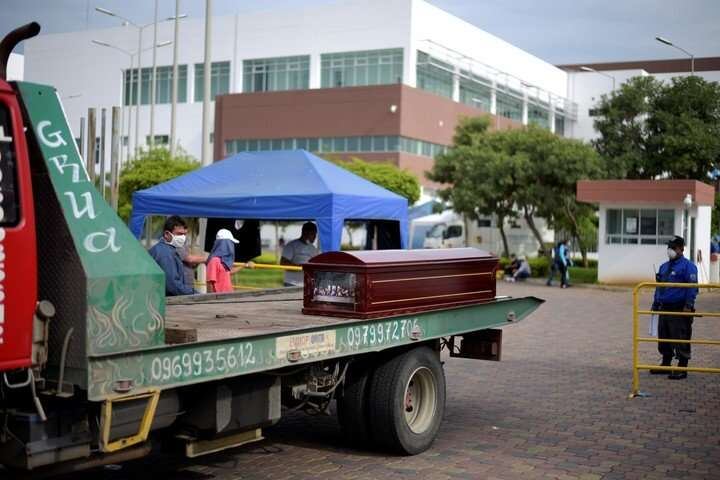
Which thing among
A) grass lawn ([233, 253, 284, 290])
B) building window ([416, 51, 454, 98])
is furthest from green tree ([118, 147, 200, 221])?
building window ([416, 51, 454, 98])

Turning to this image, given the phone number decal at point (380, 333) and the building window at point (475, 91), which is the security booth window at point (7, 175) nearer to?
the phone number decal at point (380, 333)

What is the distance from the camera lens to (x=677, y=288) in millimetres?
11875

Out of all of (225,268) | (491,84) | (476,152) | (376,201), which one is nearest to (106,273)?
(225,268)

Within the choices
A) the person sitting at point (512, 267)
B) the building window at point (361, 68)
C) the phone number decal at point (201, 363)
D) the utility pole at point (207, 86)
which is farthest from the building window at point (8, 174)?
the building window at point (361, 68)

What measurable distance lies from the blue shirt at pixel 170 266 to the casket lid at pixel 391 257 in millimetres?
2261

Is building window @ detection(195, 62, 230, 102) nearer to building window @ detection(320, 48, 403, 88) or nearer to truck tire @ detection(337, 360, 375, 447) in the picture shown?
building window @ detection(320, 48, 403, 88)

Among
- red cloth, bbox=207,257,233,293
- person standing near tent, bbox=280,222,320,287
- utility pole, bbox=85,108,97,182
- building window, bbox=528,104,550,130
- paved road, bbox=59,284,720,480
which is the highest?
building window, bbox=528,104,550,130

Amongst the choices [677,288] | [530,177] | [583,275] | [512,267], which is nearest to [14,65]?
[677,288]

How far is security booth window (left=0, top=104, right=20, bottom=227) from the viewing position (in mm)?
4953

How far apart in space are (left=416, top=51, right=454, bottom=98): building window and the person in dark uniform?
4712 cm

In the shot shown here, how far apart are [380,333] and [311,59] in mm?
55875

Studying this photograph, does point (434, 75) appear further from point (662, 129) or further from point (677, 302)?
point (677, 302)

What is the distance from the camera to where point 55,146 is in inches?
210

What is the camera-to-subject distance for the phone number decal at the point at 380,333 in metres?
6.91
